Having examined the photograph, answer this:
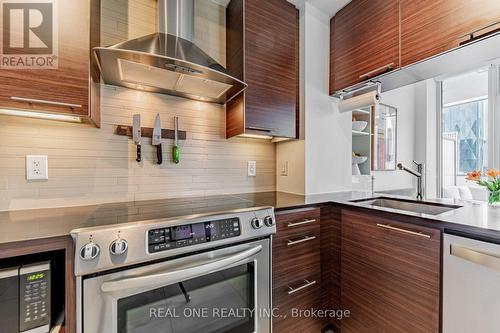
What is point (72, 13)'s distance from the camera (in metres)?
1.01

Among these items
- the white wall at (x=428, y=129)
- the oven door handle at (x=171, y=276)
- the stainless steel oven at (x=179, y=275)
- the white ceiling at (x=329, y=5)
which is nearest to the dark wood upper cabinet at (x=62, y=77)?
the stainless steel oven at (x=179, y=275)

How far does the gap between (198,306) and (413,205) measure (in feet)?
4.95

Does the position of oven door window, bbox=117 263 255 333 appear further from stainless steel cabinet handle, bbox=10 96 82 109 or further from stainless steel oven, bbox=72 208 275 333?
stainless steel cabinet handle, bbox=10 96 82 109

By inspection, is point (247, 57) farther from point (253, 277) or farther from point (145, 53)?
point (253, 277)

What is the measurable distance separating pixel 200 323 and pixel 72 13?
1533 millimetres

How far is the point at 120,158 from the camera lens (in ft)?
4.62

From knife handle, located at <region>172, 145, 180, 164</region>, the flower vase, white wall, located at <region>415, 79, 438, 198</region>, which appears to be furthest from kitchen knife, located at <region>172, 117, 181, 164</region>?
white wall, located at <region>415, 79, 438, 198</region>

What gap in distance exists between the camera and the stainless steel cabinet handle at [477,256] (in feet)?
2.67

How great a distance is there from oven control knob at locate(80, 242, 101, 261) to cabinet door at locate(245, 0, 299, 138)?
1.10 meters

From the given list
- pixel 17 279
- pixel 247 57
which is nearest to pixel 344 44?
pixel 247 57

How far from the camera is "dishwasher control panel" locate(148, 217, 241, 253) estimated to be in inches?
34.1

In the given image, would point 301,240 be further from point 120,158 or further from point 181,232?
point 120,158

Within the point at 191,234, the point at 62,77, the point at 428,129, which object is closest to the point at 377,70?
the point at 191,234

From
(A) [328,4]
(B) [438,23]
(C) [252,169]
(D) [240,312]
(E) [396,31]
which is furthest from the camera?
(C) [252,169]
